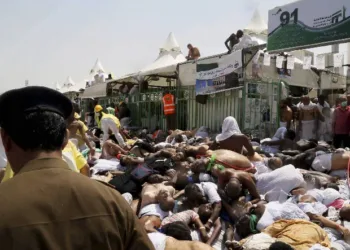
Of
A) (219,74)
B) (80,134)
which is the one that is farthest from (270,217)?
(219,74)

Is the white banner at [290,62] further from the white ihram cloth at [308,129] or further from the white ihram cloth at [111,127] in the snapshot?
the white ihram cloth at [111,127]

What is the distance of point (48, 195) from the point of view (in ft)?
3.94

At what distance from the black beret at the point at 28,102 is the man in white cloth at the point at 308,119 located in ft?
28.2

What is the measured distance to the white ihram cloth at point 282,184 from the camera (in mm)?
5594

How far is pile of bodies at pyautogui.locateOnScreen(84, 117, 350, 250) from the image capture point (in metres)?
4.33

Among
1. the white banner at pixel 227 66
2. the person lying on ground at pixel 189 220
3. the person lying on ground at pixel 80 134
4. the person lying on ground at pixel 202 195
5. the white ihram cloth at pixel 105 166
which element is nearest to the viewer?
the person lying on ground at pixel 189 220

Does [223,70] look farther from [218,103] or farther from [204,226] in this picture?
[204,226]

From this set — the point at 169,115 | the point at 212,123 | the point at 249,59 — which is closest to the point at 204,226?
the point at 249,59

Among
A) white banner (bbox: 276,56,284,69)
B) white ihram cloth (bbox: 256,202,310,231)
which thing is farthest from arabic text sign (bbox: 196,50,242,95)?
white ihram cloth (bbox: 256,202,310,231)

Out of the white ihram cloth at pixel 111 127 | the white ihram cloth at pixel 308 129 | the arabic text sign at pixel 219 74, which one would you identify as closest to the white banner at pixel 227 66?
the arabic text sign at pixel 219 74

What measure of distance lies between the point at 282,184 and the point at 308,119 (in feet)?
13.5

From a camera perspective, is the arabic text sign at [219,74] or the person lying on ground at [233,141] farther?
the arabic text sign at [219,74]

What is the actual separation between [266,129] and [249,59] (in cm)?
182

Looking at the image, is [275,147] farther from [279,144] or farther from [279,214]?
[279,214]
